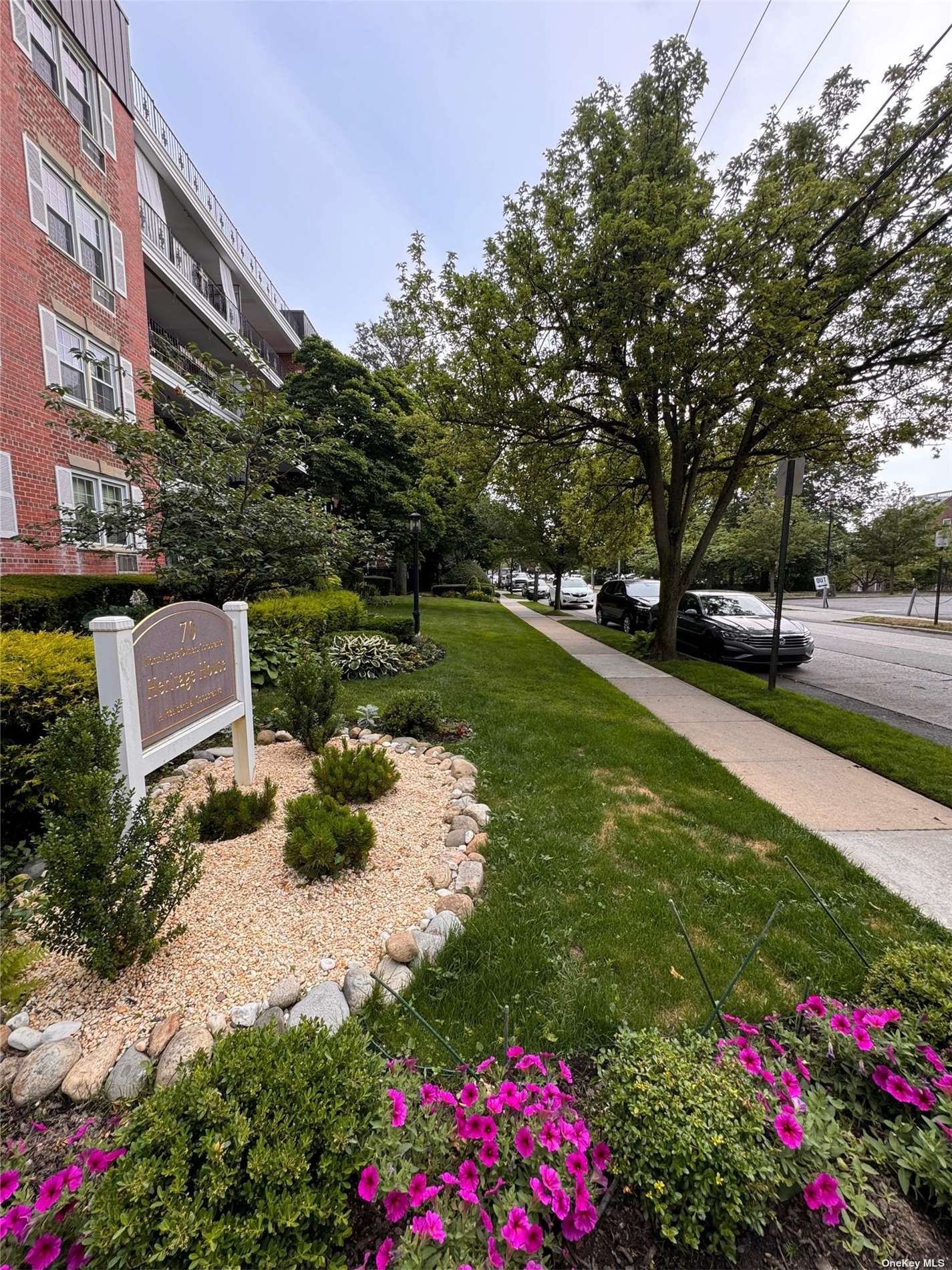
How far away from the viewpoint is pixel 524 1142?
1330 millimetres

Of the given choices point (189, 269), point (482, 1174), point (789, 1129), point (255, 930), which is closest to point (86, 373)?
point (189, 269)

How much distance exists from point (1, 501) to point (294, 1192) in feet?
32.5

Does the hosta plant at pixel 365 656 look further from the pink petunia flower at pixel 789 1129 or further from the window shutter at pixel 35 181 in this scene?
the window shutter at pixel 35 181

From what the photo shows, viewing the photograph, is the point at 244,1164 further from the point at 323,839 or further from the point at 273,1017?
the point at 323,839

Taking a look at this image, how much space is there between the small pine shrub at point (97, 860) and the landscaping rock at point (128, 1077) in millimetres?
340

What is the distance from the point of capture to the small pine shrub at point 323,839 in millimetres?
2691

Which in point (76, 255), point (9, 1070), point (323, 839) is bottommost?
point (9, 1070)

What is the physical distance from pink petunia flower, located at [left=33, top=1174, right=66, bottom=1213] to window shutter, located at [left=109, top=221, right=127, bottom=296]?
45.7 ft

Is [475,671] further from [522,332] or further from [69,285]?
[69,285]

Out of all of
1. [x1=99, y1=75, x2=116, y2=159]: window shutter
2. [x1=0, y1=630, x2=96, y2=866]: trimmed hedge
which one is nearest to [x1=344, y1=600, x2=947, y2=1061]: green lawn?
[x1=0, y1=630, x2=96, y2=866]: trimmed hedge

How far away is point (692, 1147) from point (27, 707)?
401 centimetres

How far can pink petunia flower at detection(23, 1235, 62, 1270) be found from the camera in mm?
1053

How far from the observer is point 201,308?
44.7ft

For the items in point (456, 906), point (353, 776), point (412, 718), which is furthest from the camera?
point (412, 718)
